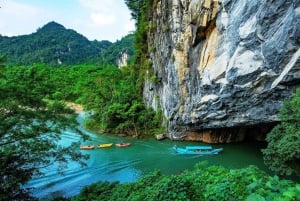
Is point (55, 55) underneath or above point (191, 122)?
above

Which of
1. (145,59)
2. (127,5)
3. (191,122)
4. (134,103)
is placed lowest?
(191,122)

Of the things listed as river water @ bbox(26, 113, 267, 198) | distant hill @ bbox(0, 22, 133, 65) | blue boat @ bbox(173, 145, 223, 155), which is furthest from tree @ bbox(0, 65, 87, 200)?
distant hill @ bbox(0, 22, 133, 65)

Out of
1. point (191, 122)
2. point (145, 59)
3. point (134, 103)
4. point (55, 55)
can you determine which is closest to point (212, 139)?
point (191, 122)

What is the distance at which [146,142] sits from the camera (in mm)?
20859

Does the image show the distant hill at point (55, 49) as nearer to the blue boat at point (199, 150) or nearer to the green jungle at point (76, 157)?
the blue boat at point (199, 150)

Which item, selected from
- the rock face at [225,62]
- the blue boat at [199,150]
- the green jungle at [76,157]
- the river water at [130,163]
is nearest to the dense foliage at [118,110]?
the rock face at [225,62]

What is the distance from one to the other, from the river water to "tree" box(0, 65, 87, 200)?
392 cm

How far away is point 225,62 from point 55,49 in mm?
65036

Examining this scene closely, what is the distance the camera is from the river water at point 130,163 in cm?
1385

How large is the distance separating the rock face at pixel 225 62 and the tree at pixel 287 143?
161cm

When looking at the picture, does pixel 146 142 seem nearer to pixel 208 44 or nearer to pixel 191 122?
pixel 191 122

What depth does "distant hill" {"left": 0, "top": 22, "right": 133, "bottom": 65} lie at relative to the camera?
64250mm

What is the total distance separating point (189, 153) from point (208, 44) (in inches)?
247

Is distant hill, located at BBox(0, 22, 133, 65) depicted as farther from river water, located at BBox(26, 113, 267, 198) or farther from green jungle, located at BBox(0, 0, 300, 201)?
green jungle, located at BBox(0, 0, 300, 201)
